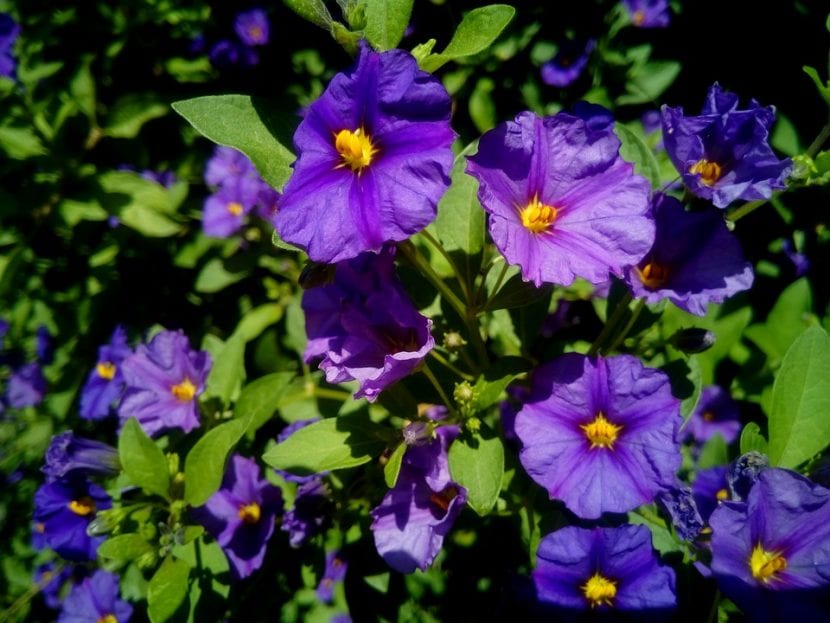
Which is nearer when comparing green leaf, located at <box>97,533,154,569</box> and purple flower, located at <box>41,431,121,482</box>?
green leaf, located at <box>97,533,154,569</box>

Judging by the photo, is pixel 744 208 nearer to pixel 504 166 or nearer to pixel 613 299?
pixel 613 299

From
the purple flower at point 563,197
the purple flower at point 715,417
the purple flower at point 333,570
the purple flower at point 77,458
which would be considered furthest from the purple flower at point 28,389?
the purple flower at point 715,417

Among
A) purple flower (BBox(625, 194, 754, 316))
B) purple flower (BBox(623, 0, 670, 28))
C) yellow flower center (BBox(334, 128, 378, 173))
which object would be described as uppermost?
yellow flower center (BBox(334, 128, 378, 173))

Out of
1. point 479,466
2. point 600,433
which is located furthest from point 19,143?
point 600,433

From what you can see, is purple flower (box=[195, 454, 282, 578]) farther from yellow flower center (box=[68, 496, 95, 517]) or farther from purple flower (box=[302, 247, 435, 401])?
purple flower (box=[302, 247, 435, 401])

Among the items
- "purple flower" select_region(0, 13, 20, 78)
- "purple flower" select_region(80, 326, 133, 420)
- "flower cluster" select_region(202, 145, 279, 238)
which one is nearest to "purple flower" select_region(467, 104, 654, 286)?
"flower cluster" select_region(202, 145, 279, 238)

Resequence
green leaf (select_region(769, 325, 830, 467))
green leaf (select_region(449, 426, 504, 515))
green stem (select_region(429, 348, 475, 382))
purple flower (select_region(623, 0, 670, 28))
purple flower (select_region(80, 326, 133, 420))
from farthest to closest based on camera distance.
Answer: purple flower (select_region(623, 0, 670, 28)) → purple flower (select_region(80, 326, 133, 420)) → green stem (select_region(429, 348, 475, 382)) → green leaf (select_region(769, 325, 830, 467)) → green leaf (select_region(449, 426, 504, 515))

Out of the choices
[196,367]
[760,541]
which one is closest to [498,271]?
[760,541]
